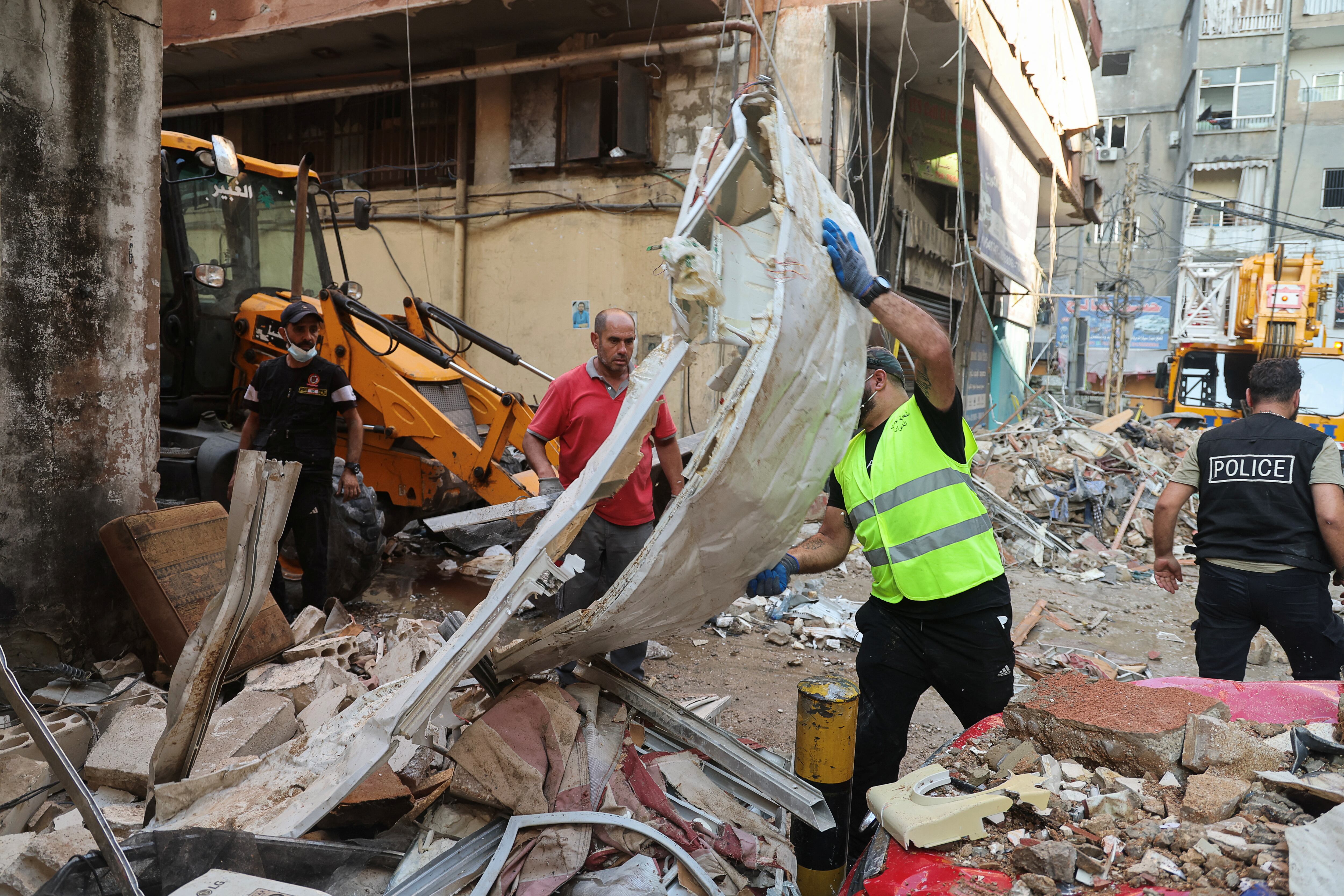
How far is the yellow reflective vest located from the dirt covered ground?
4.76 ft

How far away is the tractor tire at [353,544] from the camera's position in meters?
5.44

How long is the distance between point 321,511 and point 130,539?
4.49ft

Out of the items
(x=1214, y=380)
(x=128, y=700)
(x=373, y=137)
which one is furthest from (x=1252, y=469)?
(x=1214, y=380)

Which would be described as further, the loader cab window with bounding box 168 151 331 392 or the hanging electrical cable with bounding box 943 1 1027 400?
the hanging electrical cable with bounding box 943 1 1027 400

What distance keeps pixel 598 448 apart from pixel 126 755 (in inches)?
90.0

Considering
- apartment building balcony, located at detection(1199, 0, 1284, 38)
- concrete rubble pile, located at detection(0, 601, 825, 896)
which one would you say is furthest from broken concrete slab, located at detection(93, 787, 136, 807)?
apartment building balcony, located at detection(1199, 0, 1284, 38)

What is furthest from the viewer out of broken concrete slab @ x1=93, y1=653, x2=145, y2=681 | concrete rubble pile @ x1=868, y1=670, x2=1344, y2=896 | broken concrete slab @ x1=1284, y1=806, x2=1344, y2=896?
broken concrete slab @ x1=93, y1=653, x2=145, y2=681

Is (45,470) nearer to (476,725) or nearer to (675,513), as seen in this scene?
(476,725)

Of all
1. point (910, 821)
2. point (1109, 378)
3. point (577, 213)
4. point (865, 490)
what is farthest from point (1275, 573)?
point (1109, 378)

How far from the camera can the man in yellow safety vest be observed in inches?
112

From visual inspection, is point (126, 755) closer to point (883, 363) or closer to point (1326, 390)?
point (883, 363)

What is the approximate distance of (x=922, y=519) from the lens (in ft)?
9.41

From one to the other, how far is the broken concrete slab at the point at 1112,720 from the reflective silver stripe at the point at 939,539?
1.83 ft

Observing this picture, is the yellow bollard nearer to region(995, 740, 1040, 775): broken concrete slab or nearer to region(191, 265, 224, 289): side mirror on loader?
region(995, 740, 1040, 775): broken concrete slab
